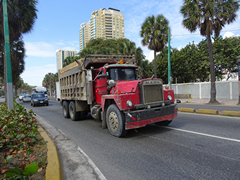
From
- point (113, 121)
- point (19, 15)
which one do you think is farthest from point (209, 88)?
point (19, 15)

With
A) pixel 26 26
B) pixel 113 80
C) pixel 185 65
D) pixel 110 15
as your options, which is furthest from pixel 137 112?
pixel 110 15

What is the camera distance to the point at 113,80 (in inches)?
254

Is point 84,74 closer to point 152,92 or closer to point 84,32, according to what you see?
point 152,92

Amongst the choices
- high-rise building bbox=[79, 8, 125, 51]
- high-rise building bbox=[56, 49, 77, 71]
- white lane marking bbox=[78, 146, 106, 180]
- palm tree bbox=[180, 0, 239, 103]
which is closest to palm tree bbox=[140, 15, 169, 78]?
palm tree bbox=[180, 0, 239, 103]

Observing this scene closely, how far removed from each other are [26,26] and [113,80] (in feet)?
54.8

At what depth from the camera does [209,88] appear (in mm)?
21609

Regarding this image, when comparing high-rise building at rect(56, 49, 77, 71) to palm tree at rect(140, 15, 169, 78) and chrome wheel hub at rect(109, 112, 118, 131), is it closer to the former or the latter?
palm tree at rect(140, 15, 169, 78)

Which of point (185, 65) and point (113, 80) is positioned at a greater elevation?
point (185, 65)

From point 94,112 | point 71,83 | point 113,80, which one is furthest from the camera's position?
point 71,83

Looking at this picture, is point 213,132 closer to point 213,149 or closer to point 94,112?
point 213,149

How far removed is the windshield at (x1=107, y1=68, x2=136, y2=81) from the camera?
6829 millimetres

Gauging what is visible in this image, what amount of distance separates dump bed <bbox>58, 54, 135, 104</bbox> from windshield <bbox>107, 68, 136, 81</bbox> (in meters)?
0.66

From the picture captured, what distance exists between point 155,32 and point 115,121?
1858 cm

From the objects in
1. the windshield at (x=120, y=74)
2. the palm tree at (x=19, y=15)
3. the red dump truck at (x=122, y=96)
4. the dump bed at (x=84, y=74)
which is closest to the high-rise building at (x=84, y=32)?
the palm tree at (x=19, y=15)
